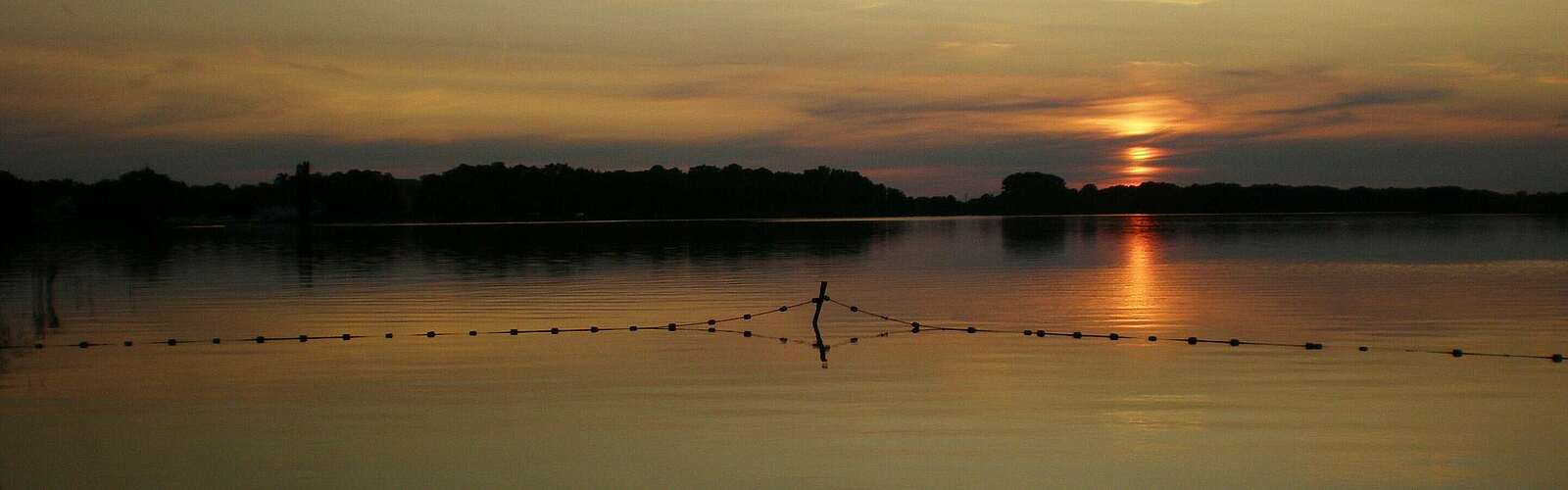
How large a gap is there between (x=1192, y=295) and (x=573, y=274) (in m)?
17.0

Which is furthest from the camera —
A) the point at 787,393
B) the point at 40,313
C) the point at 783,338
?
the point at 40,313

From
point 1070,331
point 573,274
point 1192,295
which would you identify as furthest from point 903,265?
point 1070,331

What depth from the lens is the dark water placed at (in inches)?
401

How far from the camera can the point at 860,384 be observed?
14273 mm

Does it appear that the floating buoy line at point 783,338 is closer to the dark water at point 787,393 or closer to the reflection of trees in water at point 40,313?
the dark water at point 787,393

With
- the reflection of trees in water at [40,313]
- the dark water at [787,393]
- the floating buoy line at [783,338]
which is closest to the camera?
Result: the dark water at [787,393]

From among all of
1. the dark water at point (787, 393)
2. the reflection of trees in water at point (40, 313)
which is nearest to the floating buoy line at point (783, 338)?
the dark water at point (787, 393)

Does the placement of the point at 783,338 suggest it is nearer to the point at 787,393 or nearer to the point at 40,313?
the point at 787,393

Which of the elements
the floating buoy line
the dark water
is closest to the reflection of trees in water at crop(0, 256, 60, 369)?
the dark water

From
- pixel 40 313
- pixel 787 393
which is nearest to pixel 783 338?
pixel 787 393

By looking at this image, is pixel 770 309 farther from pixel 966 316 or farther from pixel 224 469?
pixel 224 469

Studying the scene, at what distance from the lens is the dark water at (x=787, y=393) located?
33.4ft

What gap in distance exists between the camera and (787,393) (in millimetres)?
13648

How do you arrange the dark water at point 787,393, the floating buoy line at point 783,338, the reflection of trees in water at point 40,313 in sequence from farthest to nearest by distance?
the reflection of trees in water at point 40,313, the floating buoy line at point 783,338, the dark water at point 787,393
